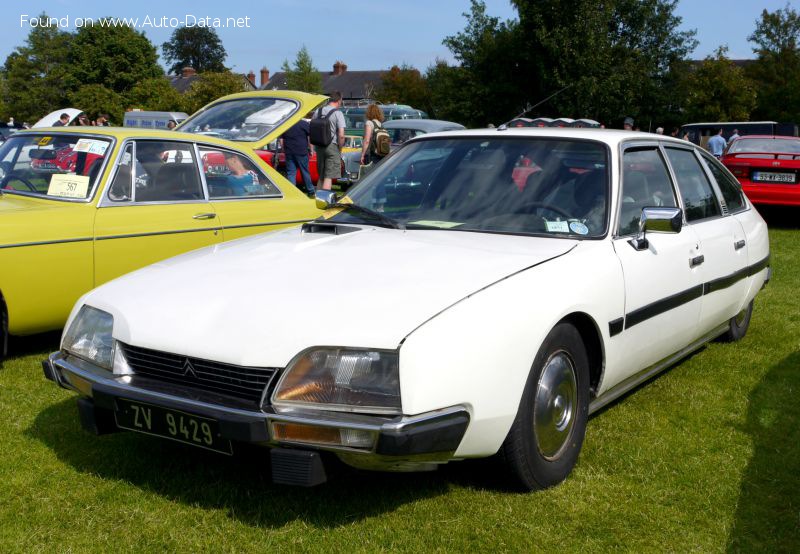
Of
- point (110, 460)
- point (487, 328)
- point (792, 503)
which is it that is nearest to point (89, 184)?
point (110, 460)

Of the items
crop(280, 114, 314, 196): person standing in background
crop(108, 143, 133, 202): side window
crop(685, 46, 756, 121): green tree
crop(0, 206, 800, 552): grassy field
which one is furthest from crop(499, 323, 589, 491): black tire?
crop(685, 46, 756, 121): green tree

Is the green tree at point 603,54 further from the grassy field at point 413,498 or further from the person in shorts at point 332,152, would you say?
the grassy field at point 413,498

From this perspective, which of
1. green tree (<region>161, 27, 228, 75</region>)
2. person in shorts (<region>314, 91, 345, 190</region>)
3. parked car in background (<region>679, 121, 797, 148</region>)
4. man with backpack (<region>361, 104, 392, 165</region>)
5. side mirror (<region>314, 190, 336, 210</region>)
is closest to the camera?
side mirror (<region>314, 190, 336, 210</region>)

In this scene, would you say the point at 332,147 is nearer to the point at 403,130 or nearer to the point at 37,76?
the point at 403,130

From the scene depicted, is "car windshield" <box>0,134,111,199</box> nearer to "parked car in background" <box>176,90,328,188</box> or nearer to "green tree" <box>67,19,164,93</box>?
"parked car in background" <box>176,90,328,188</box>

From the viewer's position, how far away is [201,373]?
3.01m

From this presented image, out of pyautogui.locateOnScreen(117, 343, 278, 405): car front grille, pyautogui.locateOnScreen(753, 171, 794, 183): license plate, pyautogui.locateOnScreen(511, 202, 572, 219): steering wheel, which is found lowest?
pyautogui.locateOnScreen(117, 343, 278, 405): car front grille

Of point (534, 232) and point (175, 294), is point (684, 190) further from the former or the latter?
point (175, 294)

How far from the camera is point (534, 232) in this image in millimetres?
3893

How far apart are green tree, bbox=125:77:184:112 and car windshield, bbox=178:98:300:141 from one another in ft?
165

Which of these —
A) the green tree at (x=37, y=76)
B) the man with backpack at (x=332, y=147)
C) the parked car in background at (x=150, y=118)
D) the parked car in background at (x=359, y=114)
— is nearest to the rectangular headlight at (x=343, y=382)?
the man with backpack at (x=332, y=147)

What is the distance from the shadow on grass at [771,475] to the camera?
312 cm

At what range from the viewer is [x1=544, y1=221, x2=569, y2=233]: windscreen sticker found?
3900mm

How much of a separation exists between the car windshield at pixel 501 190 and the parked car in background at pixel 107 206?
1.75 meters
